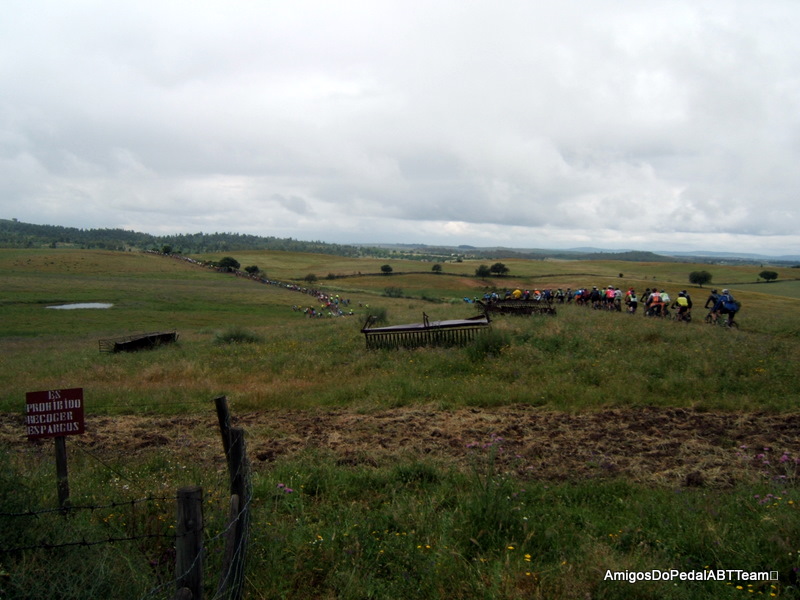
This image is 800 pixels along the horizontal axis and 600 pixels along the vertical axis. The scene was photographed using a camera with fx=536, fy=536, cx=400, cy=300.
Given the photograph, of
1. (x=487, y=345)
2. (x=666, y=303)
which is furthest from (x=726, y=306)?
(x=487, y=345)

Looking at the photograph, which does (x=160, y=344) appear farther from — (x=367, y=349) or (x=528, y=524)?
(x=528, y=524)

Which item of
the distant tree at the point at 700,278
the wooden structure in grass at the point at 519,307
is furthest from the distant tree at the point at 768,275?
the wooden structure in grass at the point at 519,307

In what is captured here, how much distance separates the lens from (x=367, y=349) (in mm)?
17156

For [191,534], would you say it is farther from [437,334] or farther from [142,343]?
[142,343]

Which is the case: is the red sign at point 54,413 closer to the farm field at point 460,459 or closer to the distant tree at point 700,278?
the farm field at point 460,459

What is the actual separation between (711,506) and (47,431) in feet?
21.7

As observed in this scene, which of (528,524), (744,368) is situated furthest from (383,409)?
(744,368)

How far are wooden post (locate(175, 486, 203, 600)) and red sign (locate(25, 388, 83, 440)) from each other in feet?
8.26

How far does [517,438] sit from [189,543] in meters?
6.12

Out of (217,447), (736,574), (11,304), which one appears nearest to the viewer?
(736,574)

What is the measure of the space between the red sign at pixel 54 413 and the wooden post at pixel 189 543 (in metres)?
2.52

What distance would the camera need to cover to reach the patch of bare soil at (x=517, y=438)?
7164 mm

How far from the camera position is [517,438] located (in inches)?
335

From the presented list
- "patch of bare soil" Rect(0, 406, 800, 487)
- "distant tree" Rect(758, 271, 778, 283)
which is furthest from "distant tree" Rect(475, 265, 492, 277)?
"patch of bare soil" Rect(0, 406, 800, 487)
